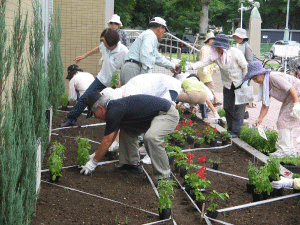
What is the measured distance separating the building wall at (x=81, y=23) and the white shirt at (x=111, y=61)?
3845 mm

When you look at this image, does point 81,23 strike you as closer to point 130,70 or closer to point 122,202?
point 130,70

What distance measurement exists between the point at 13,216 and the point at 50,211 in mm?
931

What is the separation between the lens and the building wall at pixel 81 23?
1038cm

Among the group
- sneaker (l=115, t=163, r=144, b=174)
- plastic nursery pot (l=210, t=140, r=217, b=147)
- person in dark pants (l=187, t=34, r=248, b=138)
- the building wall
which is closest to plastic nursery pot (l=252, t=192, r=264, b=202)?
sneaker (l=115, t=163, r=144, b=174)

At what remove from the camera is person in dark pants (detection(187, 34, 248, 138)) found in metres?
6.95

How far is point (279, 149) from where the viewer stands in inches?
240

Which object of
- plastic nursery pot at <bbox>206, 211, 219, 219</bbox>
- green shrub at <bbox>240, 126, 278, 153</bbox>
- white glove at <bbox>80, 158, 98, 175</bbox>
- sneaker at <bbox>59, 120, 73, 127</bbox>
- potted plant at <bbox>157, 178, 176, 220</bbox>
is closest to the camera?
potted plant at <bbox>157, 178, 176, 220</bbox>

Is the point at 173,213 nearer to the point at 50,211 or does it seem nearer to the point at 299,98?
the point at 50,211

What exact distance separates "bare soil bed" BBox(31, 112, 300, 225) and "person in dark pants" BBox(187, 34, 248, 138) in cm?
219

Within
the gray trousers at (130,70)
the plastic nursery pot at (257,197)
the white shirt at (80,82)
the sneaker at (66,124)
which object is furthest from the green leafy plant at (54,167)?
the white shirt at (80,82)

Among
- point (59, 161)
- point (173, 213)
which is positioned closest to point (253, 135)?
point (173, 213)

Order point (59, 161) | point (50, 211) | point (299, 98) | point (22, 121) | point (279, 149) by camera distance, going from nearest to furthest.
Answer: point (22, 121) < point (50, 211) < point (59, 161) < point (299, 98) < point (279, 149)

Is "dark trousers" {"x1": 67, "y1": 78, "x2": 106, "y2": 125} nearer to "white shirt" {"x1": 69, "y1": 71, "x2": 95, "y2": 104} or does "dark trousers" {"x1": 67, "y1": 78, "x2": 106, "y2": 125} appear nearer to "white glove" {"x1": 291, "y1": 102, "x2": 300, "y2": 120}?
"white shirt" {"x1": 69, "y1": 71, "x2": 95, "y2": 104}

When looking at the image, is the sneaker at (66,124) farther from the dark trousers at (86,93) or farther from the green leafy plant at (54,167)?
the green leafy plant at (54,167)
